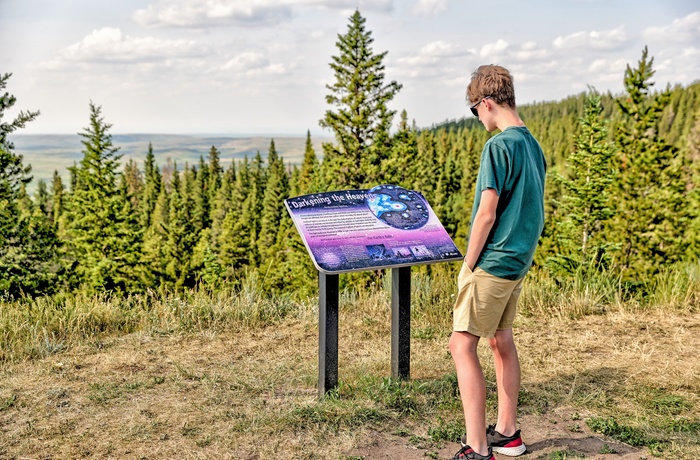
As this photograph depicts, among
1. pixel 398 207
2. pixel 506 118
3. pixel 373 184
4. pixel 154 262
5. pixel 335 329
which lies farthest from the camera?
pixel 154 262

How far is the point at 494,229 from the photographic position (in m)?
3.38

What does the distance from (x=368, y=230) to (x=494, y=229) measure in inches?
55.5

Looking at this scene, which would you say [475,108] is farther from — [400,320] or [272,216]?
[272,216]

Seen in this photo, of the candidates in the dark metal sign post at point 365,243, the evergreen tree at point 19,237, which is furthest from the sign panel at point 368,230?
the evergreen tree at point 19,237

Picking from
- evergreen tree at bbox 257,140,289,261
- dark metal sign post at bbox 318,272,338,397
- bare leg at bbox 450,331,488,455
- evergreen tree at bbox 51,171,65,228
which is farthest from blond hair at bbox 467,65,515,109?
evergreen tree at bbox 51,171,65,228

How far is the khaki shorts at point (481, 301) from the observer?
11.1 feet

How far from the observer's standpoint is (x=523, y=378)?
529cm

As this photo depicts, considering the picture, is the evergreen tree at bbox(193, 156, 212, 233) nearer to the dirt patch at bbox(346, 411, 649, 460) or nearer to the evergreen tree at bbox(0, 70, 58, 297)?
the evergreen tree at bbox(0, 70, 58, 297)

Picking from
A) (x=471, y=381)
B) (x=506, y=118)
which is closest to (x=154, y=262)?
(x=471, y=381)

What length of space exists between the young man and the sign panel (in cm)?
103

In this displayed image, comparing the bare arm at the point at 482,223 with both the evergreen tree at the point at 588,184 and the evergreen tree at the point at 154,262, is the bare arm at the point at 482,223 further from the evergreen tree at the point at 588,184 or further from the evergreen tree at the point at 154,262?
the evergreen tree at the point at 154,262

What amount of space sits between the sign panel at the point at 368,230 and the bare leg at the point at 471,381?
997 mm

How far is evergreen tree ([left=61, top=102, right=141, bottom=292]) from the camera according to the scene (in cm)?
3997

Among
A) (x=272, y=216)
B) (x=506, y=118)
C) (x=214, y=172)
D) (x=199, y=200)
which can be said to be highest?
(x=506, y=118)
